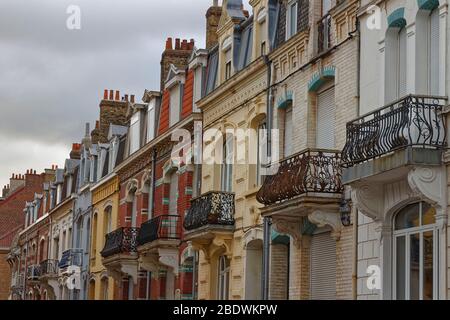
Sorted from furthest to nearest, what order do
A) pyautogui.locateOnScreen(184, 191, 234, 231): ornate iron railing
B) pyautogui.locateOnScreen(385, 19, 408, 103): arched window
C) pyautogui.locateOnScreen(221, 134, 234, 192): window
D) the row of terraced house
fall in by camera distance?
pyautogui.locateOnScreen(221, 134, 234, 192): window → pyautogui.locateOnScreen(184, 191, 234, 231): ornate iron railing → pyautogui.locateOnScreen(385, 19, 408, 103): arched window → the row of terraced house

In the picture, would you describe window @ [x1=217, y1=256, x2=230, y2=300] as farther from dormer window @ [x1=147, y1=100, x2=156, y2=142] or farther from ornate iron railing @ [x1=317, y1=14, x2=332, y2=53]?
dormer window @ [x1=147, y1=100, x2=156, y2=142]

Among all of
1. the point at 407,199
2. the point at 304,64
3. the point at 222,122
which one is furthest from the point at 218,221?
the point at 407,199

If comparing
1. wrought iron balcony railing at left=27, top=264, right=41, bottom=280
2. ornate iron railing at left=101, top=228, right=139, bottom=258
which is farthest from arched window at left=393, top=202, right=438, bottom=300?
wrought iron balcony railing at left=27, top=264, right=41, bottom=280

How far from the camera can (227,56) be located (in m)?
27.5

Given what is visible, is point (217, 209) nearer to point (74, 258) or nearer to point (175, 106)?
point (175, 106)

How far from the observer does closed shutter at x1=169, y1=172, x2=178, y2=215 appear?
30534 millimetres

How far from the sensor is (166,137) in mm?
30953

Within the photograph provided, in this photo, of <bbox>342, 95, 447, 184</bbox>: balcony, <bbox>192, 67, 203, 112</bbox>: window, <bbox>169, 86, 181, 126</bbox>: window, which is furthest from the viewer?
<bbox>169, 86, 181, 126</bbox>: window

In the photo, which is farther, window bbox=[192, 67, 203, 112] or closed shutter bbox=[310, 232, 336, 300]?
window bbox=[192, 67, 203, 112]

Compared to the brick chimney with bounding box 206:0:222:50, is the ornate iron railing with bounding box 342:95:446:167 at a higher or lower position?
lower

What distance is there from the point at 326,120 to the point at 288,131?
81.5 inches

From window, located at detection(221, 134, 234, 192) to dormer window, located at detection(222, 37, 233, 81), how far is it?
6.16ft
